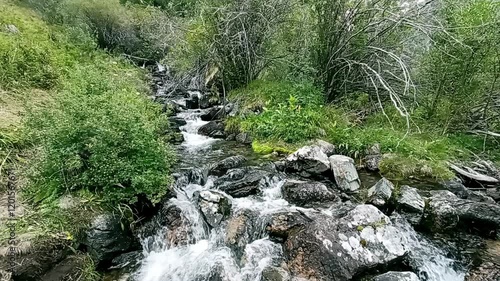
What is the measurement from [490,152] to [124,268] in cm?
736

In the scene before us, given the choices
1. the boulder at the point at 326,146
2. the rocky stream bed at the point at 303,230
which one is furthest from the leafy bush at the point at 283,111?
the rocky stream bed at the point at 303,230

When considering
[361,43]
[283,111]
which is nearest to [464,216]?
[283,111]

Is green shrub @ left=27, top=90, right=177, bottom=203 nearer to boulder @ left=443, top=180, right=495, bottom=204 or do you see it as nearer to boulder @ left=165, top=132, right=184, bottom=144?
boulder @ left=165, top=132, right=184, bottom=144

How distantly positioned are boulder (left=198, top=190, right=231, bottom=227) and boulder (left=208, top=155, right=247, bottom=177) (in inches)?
35.2

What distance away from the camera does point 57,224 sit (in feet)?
13.2

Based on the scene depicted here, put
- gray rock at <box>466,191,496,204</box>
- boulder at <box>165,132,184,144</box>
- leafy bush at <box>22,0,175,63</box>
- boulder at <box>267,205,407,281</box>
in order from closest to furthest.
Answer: boulder at <box>267,205,407,281</box> → gray rock at <box>466,191,496,204</box> → boulder at <box>165,132,184,144</box> → leafy bush at <box>22,0,175,63</box>

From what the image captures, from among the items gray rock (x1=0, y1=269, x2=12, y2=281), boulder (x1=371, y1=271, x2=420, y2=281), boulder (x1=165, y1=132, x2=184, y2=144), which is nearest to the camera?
gray rock (x1=0, y1=269, x2=12, y2=281)

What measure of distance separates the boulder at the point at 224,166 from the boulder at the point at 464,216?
3221 millimetres

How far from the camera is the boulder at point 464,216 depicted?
15.4 ft

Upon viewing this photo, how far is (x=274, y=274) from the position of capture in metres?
3.87

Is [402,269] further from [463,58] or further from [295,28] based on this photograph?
[295,28]

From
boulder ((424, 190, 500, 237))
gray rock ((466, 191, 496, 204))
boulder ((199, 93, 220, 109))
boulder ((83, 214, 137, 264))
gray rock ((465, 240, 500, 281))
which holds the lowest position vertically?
gray rock ((465, 240, 500, 281))

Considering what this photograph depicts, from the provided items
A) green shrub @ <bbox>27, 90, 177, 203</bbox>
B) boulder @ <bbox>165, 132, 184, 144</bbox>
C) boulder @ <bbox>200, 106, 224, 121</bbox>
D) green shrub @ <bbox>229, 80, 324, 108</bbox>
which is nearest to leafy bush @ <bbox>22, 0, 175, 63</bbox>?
boulder @ <bbox>200, 106, 224, 121</bbox>

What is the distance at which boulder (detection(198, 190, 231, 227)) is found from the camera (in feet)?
16.0
